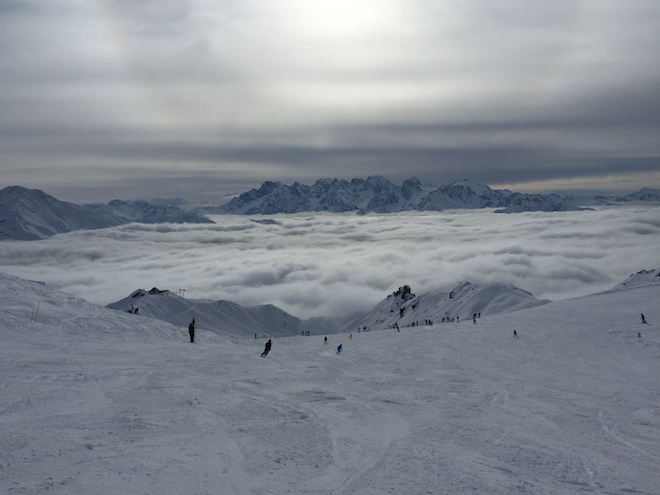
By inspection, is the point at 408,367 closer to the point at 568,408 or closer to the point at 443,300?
the point at 568,408

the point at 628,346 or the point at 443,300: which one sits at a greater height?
the point at 628,346

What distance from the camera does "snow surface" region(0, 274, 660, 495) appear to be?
11.3 m

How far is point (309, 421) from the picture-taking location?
16.4 metres

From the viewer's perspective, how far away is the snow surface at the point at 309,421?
11289 millimetres

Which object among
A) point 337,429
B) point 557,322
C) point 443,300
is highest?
point 337,429

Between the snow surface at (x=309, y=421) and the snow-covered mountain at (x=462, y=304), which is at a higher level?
the snow surface at (x=309, y=421)

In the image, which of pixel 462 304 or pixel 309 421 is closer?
pixel 309 421

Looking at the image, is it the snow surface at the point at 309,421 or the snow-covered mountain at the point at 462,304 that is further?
the snow-covered mountain at the point at 462,304

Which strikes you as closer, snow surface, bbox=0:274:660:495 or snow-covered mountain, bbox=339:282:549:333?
snow surface, bbox=0:274:660:495

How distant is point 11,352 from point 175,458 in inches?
644

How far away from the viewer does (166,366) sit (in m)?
24.7

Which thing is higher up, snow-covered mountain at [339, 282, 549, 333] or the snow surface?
the snow surface

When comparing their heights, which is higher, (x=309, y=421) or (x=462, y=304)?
(x=309, y=421)

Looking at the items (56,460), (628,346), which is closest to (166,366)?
(56,460)
